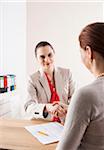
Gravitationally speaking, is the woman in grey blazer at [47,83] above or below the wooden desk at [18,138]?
above

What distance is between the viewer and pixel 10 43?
12.5ft

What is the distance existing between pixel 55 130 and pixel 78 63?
2.29 meters

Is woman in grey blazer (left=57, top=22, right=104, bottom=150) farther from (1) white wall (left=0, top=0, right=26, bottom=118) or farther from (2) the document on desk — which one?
(1) white wall (left=0, top=0, right=26, bottom=118)

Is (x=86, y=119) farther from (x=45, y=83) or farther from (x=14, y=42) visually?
(x=14, y=42)

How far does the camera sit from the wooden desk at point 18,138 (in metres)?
1.43

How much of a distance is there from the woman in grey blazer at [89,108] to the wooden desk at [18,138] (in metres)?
0.45

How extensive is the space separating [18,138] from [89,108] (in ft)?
2.59

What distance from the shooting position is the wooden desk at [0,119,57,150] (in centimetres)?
143

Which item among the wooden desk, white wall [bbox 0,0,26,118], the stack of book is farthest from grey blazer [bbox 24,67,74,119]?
white wall [bbox 0,0,26,118]

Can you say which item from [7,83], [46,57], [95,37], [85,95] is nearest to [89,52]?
[95,37]

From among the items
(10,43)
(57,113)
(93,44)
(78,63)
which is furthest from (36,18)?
(93,44)

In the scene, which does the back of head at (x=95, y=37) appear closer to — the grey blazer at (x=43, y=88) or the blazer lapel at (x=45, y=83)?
the grey blazer at (x=43, y=88)

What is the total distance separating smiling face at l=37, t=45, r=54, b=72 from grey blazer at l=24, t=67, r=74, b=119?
2.9 inches

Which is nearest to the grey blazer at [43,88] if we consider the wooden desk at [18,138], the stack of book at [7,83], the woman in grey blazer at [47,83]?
the woman in grey blazer at [47,83]
